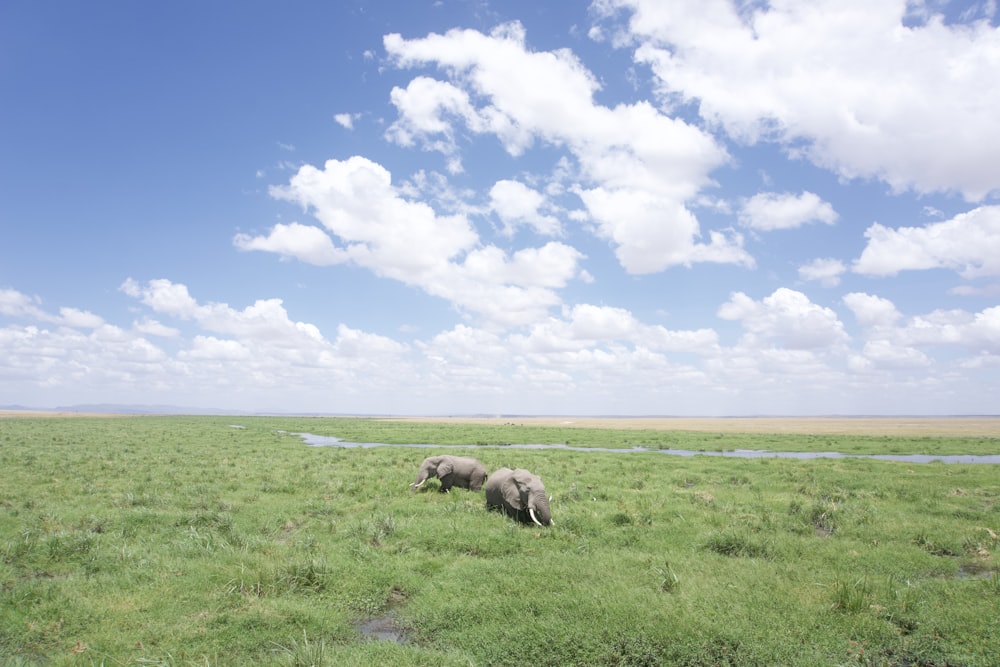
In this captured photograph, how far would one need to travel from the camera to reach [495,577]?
1009 cm

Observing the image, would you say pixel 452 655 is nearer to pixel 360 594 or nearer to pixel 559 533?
pixel 360 594

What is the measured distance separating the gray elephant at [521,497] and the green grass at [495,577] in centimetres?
58

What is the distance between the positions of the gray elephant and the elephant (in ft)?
14.1

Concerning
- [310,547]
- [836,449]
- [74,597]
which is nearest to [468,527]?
[310,547]

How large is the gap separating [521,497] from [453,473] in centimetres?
625

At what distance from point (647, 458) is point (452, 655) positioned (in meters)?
27.9

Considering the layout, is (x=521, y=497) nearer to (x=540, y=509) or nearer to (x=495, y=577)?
(x=540, y=509)

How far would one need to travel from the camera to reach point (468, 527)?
13.8 m

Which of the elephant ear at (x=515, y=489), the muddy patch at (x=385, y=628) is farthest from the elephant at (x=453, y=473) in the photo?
the muddy patch at (x=385, y=628)

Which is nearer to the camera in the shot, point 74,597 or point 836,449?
point 74,597

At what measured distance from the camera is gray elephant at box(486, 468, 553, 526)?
14.2m

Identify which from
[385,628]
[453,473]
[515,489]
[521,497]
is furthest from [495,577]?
[453,473]

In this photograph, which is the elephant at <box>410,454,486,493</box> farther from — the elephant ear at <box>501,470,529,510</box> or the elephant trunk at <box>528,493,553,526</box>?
the elephant trunk at <box>528,493,553,526</box>

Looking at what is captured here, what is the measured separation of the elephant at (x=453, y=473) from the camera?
20.0 m
